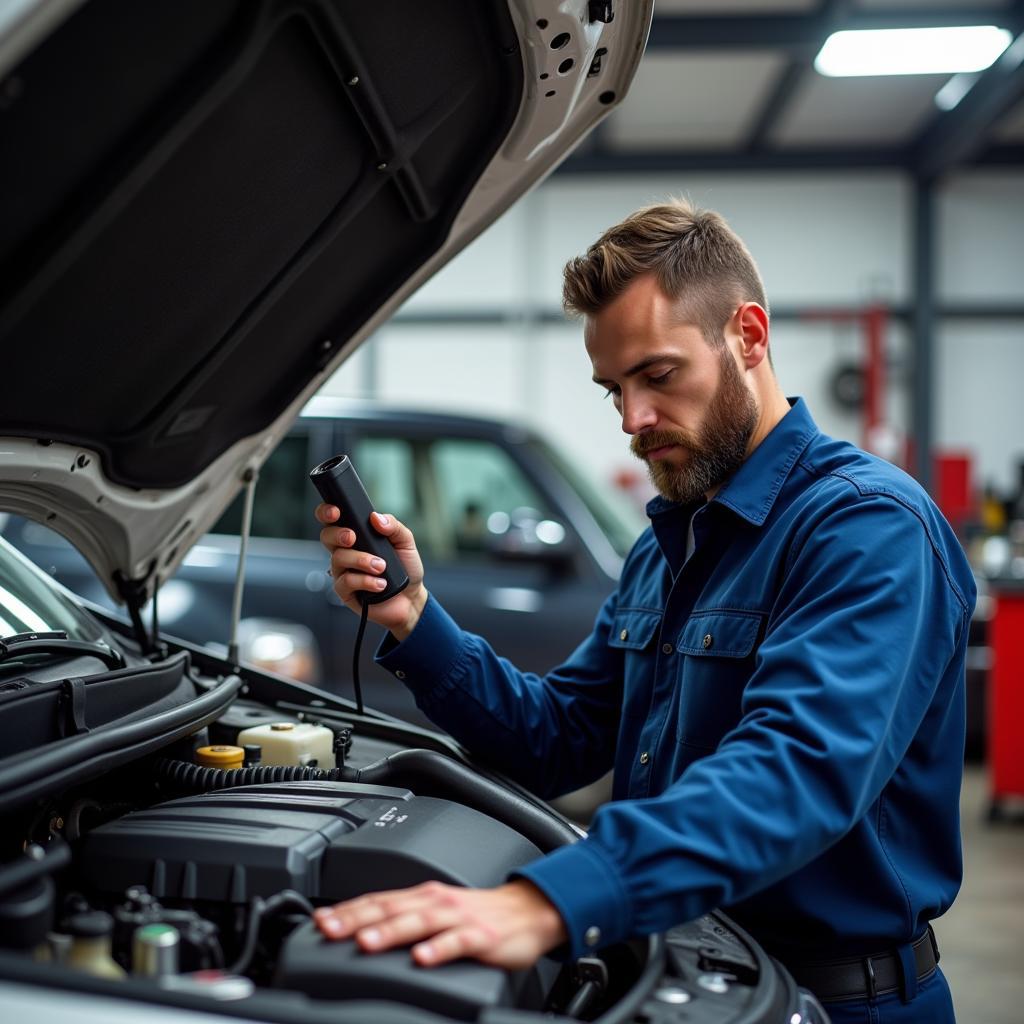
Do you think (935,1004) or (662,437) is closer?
(935,1004)

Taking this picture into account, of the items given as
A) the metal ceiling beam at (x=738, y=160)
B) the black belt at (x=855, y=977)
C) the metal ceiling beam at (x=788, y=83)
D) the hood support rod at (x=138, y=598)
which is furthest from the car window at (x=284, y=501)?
the metal ceiling beam at (x=738, y=160)

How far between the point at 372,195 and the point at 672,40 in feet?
19.6

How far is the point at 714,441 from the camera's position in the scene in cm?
162

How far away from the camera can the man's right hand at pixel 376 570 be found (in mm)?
1753

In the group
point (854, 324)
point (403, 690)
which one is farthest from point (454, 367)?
point (403, 690)

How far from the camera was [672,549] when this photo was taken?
1.77 metres

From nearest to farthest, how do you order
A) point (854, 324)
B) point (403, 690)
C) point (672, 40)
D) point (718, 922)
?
1. point (718, 922)
2. point (403, 690)
3. point (672, 40)
4. point (854, 324)

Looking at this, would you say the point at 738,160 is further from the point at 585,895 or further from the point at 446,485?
the point at 585,895

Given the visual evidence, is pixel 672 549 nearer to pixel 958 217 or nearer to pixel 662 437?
pixel 662 437

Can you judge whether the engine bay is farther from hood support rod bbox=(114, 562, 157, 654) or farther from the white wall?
the white wall

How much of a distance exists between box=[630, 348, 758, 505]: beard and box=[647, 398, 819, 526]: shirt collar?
0.03 meters

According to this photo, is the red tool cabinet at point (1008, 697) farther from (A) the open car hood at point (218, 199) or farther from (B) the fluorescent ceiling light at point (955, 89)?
(B) the fluorescent ceiling light at point (955, 89)

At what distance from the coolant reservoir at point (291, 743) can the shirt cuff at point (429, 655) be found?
16cm

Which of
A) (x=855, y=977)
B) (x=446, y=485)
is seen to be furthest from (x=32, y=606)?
(x=446, y=485)
